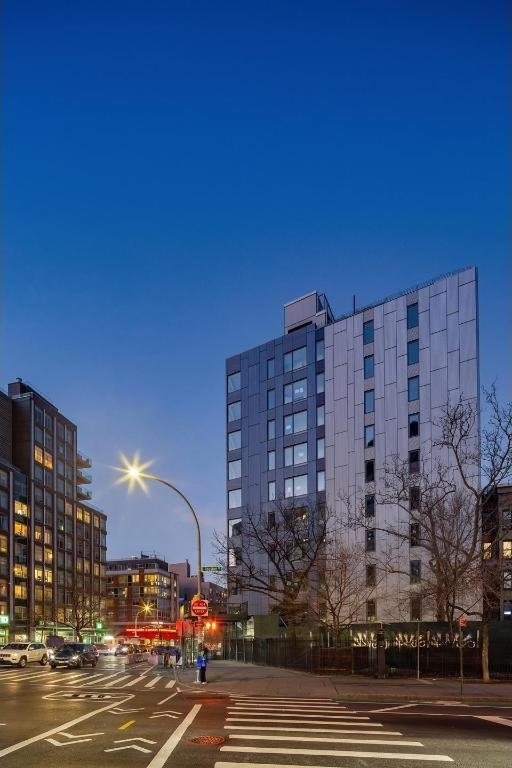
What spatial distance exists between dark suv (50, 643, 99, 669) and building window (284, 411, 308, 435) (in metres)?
30.4

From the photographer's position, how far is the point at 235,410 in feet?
270

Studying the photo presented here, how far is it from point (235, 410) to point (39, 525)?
55.2m

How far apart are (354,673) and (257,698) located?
11605mm

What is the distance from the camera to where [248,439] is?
8019 cm

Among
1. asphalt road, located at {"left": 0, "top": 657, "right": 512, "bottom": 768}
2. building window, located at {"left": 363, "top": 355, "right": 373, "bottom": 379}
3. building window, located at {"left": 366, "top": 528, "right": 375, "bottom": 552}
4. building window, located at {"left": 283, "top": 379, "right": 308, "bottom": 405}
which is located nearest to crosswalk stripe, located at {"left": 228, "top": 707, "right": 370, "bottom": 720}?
asphalt road, located at {"left": 0, "top": 657, "right": 512, "bottom": 768}

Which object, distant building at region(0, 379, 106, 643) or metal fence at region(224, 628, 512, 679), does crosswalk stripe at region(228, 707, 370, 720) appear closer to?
metal fence at region(224, 628, 512, 679)

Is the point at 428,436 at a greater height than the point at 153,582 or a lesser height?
greater

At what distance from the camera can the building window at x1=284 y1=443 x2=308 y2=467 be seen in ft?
243

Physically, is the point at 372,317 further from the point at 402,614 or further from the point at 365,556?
the point at 402,614

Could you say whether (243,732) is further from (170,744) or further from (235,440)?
(235,440)

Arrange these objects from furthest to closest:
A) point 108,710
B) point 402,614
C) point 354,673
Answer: point 402,614, point 354,673, point 108,710

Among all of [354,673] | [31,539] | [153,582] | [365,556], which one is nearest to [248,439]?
[365,556]

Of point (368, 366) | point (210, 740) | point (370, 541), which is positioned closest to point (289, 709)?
point (210, 740)

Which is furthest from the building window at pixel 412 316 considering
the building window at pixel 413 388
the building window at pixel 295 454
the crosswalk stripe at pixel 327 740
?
the crosswalk stripe at pixel 327 740
